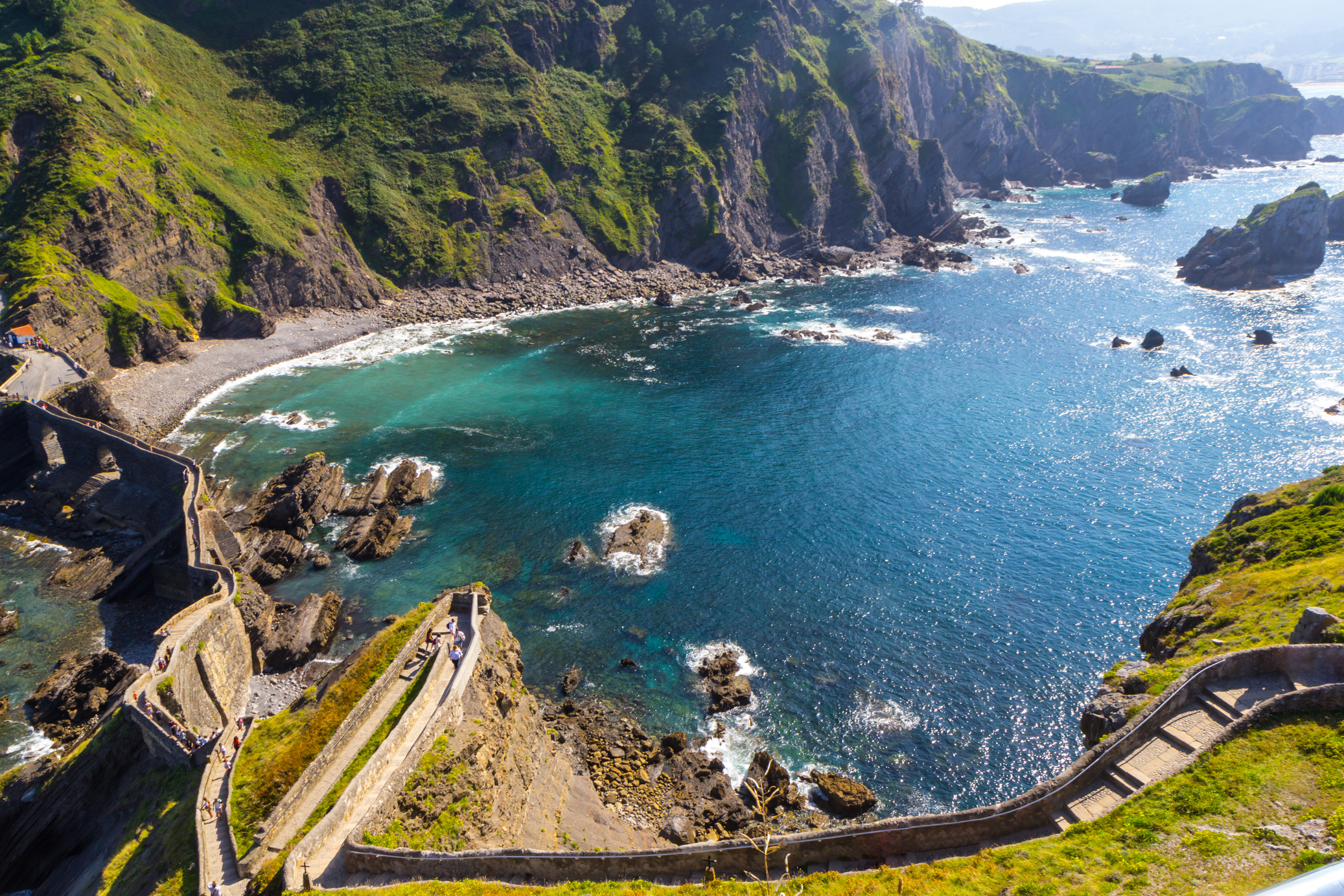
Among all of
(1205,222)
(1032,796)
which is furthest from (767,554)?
(1205,222)

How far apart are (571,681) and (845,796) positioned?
62.4 ft

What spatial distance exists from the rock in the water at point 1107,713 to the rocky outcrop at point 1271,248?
139 metres

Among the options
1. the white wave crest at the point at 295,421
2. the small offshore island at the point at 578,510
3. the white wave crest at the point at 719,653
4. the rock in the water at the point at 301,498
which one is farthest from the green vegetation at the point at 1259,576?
the white wave crest at the point at 295,421

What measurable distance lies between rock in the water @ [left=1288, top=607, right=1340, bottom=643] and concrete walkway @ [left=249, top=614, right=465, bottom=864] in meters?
38.7

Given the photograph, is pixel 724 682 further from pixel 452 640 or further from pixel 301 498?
pixel 301 498

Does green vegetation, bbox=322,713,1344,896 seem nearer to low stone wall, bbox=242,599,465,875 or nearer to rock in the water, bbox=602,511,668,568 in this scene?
low stone wall, bbox=242,599,465,875

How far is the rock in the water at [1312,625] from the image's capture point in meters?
24.3

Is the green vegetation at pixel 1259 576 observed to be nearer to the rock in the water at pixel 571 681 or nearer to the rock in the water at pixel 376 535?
the rock in the water at pixel 571 681

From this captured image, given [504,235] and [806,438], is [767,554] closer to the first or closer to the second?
[806,438]

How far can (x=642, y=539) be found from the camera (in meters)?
57.9

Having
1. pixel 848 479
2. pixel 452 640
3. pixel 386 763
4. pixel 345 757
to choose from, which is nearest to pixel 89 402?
pixel 452 640

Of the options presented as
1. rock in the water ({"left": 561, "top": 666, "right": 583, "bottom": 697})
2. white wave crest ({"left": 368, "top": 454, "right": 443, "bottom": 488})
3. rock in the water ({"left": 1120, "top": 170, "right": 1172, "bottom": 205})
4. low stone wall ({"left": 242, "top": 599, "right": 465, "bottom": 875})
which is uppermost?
rock in the water ({"left": 1120, "top": 170, "right": 1172, "bottom": 205})

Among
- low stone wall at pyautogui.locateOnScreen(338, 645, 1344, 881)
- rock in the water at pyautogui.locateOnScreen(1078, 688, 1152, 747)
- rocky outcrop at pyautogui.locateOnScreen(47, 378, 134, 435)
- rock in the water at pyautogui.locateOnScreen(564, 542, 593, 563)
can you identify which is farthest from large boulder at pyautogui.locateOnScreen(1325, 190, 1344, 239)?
rocky outcrop at pyautogui.locateOnScreen(47, 378, 134, 435)

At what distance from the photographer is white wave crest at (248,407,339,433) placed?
3024 inches
